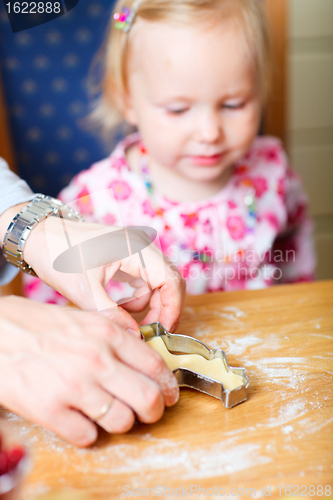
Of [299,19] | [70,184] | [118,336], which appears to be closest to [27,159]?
[70,184]

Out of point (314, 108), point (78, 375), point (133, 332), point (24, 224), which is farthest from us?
point (314, 108)

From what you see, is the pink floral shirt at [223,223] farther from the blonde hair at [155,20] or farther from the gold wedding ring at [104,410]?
the gold wedding ring at [104,410]

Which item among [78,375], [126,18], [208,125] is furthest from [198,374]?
[126,18]

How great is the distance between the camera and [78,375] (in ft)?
1.31

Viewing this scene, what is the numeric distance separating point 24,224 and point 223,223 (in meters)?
0.67

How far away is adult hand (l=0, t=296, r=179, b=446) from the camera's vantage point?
0.40 meters

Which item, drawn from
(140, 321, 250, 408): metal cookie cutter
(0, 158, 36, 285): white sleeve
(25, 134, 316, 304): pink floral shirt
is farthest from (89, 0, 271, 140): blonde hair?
(140, 321, 250, 408): metal cookie cutter

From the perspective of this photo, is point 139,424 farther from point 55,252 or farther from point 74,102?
point 74,102

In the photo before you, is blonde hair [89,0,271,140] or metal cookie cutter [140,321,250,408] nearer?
metal cookie cutter [140,321,250,408]

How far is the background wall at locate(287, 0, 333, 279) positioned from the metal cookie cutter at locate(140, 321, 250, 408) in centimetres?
166

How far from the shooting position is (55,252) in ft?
1.93

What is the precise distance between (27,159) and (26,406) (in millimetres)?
1031

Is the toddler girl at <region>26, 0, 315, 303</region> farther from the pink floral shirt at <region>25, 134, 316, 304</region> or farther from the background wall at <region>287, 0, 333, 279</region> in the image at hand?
the background wall at <region>287, 0, 333, 279</region>

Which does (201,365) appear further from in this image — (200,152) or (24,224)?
(200,152)
